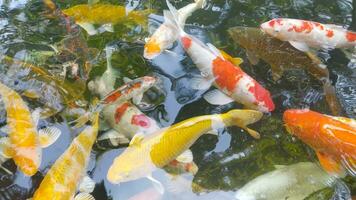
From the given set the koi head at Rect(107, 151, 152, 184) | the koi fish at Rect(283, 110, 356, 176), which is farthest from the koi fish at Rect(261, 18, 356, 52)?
the koi head at Rect(107, 151, 152, 184)

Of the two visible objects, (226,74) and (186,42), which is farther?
(186,42)

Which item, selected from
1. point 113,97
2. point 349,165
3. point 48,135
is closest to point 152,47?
point 113,97

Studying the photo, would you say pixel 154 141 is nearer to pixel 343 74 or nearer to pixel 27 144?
pixel 27 144

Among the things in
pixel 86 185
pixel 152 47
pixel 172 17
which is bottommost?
pixel 86 185

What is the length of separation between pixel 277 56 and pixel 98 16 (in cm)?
133

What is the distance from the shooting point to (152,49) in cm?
331

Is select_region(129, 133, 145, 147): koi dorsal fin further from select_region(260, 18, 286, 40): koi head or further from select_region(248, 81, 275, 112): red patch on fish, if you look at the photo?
select_region(260, 18, 286, 40): koi head

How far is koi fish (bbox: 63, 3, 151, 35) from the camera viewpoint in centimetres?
359

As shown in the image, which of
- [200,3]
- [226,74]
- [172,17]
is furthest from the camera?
[200,3]

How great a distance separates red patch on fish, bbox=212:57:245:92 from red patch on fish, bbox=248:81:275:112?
0.12m

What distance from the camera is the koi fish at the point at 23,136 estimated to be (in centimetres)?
263

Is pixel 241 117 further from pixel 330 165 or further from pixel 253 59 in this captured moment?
pixel 253 59

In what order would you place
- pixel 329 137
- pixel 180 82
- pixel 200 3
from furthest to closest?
pixel 200 3 < pixel 180 82 < pixel 329 137

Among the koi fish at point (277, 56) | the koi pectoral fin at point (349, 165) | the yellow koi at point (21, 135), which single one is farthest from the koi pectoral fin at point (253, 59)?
the yellow koi at point (21, 135)
